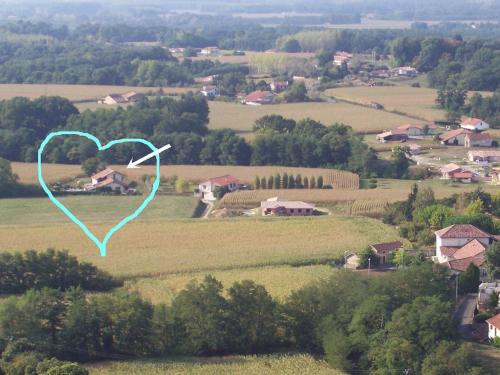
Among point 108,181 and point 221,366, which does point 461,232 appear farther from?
point 108,181

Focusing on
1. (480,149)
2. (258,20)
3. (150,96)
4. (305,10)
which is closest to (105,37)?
(150,96)

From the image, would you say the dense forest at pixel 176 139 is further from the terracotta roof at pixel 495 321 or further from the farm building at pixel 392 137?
the terracotta roof at pixel 495 321

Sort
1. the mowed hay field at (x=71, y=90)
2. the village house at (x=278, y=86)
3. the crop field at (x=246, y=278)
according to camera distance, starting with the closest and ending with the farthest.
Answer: the crop field at (x=246, y=278) < the mowed hay field at (x=71, y=90) < the village house at (x=278, y=86)

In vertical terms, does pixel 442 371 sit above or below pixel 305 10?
above

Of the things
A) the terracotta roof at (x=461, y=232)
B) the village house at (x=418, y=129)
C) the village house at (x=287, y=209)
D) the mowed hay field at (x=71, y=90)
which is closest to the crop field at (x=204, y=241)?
the village house at (x=287, y=209)

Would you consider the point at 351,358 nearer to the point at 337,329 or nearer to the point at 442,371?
the point at 337,329

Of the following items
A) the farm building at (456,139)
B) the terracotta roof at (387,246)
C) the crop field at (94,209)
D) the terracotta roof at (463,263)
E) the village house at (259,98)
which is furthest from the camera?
the village house at (259,98)
